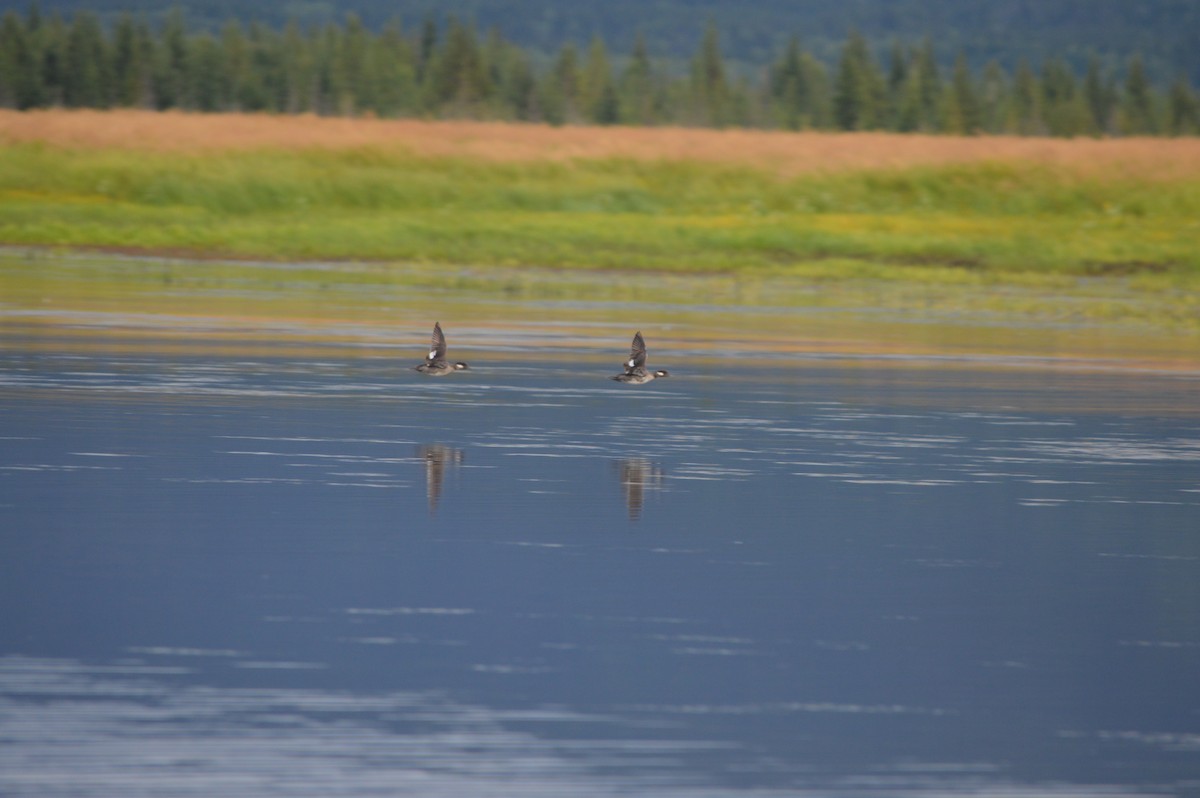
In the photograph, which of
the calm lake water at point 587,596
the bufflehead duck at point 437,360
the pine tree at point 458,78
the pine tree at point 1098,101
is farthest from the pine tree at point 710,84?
the calm lake water at point 587,596

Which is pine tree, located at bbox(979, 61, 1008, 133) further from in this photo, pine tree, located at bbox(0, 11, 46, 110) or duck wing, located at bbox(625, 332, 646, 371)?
duck wing, located at bbox(625, 332, 646, 371)

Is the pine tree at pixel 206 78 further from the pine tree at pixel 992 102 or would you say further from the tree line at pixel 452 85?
the pine tree at pixel 992 102

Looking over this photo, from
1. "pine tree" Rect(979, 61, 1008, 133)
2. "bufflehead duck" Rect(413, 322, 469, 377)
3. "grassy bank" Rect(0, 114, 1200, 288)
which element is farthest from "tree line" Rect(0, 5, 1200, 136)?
"bufflehead duck" Rect(413, 322, 469, 377)

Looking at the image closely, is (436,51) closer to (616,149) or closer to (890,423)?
(616,149)

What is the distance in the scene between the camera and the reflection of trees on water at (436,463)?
14.5 metres

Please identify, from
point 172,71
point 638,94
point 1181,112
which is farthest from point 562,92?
point 1181,112

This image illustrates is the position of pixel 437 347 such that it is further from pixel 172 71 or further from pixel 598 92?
pixel 598 92

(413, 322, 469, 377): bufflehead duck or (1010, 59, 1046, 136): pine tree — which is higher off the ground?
(1010, 59, 1046, 136): pine tree

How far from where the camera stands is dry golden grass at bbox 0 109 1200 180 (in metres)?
63.3

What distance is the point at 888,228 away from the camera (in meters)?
54.0

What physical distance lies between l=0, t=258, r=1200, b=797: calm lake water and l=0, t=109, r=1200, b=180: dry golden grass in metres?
43.8

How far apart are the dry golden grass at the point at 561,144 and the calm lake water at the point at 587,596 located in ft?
144

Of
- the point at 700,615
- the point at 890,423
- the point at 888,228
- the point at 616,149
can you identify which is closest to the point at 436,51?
the point at 616,149

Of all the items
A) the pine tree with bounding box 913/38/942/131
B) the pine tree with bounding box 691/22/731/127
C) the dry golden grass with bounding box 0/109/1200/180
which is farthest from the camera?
the pine tree with bounding box 691/22/731/127
